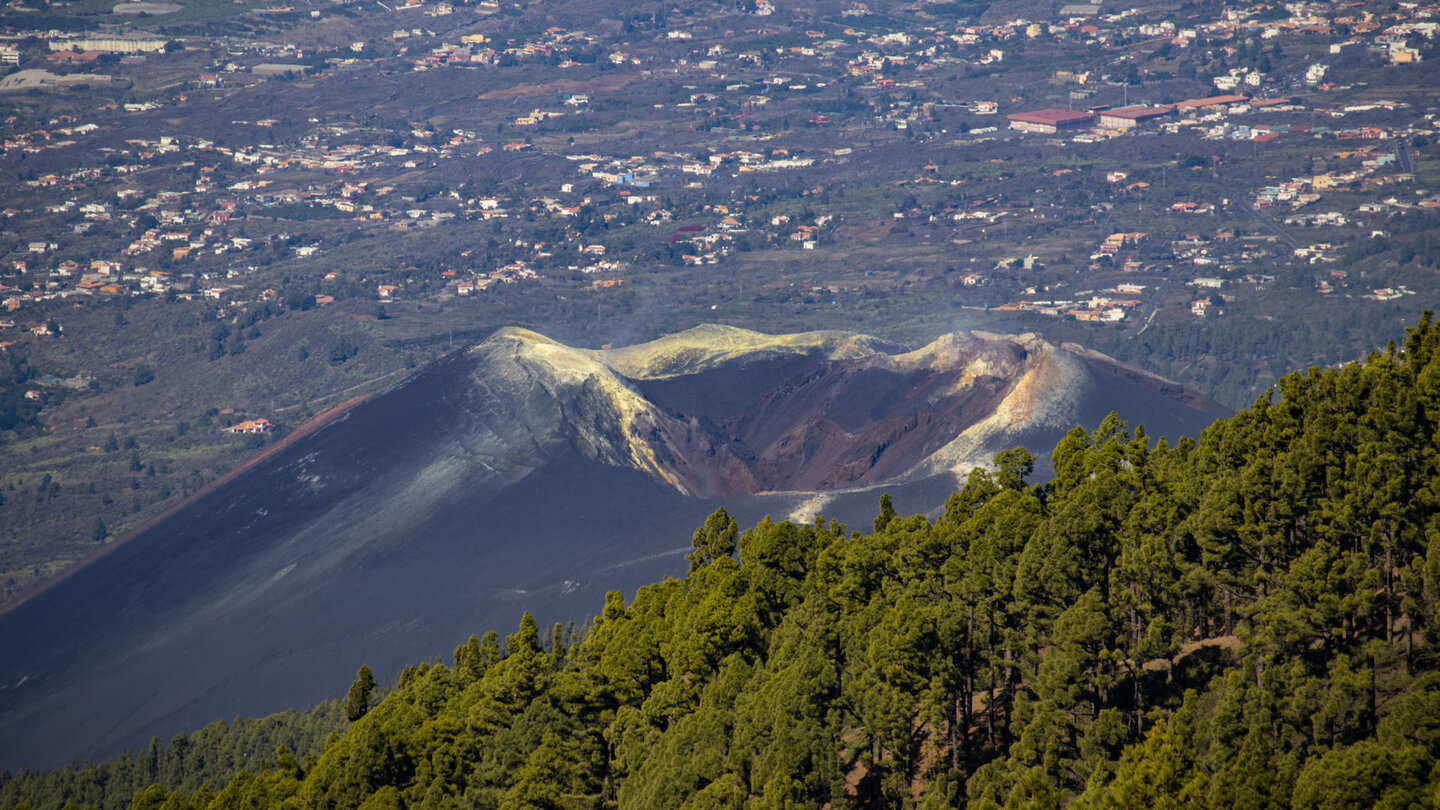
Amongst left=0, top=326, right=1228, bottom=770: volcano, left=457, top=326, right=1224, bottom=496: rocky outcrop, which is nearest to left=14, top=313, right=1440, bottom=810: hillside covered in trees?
left=0, top=326, right=1228, bottom=770: volcano

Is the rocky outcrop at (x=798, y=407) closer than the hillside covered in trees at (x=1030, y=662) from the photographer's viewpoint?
No

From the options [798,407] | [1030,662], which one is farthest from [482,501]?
[1030,662]

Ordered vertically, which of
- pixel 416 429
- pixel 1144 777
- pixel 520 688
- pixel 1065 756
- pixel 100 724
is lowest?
pixel 100 724

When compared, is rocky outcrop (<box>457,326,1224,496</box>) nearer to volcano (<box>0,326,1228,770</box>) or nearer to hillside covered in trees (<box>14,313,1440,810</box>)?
volcano (<box>0,326,1228,770</box>)

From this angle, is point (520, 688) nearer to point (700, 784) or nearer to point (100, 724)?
point (700, 784)

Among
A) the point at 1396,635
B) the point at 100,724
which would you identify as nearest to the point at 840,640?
the point at 1396,635

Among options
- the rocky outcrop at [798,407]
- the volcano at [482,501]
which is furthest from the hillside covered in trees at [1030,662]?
the rocky outcrop at [798,407]

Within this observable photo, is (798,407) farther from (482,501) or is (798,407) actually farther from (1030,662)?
(1030,662)

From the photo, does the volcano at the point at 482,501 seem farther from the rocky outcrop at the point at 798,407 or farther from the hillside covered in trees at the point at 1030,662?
the hillside covered in trees at the point at 1030,662
